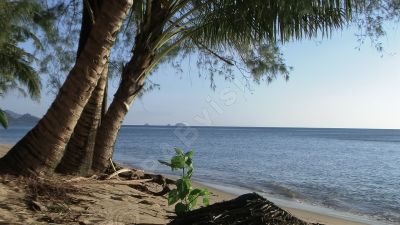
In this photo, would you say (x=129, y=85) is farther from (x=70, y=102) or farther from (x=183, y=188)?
(x=183, y=188)

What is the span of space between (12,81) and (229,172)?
11197mm

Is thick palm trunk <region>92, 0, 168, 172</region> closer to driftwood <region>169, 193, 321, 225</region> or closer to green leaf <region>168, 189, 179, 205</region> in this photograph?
green leaf <region>168, 189, 179, 205</region>

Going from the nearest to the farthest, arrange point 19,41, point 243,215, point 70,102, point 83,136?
point 243,215
point 70,102
point 83,136
point 19,41

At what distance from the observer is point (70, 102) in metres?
5.81

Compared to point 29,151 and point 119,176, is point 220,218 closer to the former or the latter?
point 29,151

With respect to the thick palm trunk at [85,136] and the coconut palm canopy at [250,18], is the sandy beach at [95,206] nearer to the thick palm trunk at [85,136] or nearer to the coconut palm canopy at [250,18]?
the thick palm trunk at [85,136]

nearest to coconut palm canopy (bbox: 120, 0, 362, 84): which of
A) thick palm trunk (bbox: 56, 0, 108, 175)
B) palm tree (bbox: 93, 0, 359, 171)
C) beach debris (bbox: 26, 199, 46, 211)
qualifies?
palm tree (bbox: 93, 0, 359, 171)

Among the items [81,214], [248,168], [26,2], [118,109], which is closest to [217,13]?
[118,109]

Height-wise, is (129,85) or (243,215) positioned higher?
(129,85)

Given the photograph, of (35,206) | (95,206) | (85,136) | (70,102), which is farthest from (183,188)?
(85,136)

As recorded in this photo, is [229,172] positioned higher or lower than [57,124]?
lower

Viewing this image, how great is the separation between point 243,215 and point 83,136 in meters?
4.10

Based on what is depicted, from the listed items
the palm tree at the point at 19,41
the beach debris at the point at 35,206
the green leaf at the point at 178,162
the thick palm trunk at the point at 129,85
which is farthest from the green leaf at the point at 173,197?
the palm tree at the point at 19,41

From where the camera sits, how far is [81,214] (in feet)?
16.0
